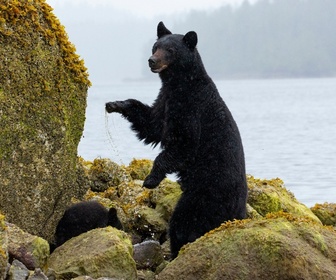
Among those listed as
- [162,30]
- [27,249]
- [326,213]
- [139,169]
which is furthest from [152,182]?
[326,213]

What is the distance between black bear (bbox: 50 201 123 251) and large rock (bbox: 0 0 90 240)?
0.12 m

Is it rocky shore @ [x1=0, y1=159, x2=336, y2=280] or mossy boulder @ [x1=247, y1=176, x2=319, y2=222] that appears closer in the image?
rocky shore @ [x1=0, y1=159, x2=336, y2=280]

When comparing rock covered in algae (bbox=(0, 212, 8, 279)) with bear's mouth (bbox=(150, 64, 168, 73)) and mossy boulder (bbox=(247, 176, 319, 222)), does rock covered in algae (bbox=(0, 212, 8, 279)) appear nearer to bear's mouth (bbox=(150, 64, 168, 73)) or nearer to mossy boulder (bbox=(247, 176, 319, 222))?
bear's mouth (bbox=(150, 64, 168, 73))

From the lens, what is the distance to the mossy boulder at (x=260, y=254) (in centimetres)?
612

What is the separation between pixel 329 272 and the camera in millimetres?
6223

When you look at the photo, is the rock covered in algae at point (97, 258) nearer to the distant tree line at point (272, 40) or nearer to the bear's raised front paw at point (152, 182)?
the bear's raised front paw at point (152, 182)

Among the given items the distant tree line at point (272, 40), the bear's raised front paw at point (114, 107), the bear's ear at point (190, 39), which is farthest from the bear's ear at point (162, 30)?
the distant tree line at point (272, 40)

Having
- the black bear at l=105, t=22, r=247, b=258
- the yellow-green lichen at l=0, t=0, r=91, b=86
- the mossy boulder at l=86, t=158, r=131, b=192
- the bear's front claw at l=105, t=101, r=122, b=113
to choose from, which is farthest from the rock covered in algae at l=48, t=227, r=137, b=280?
the mossy boulder at l=86, t=158, r=131, b=192

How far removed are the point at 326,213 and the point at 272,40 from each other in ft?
454

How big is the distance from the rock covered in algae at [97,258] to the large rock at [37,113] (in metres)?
0.86

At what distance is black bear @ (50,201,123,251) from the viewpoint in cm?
824

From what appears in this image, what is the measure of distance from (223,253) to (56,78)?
274cm

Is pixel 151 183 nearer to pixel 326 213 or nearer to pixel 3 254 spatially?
pixel 3 254

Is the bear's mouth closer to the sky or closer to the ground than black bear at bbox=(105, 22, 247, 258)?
closer to the sky
